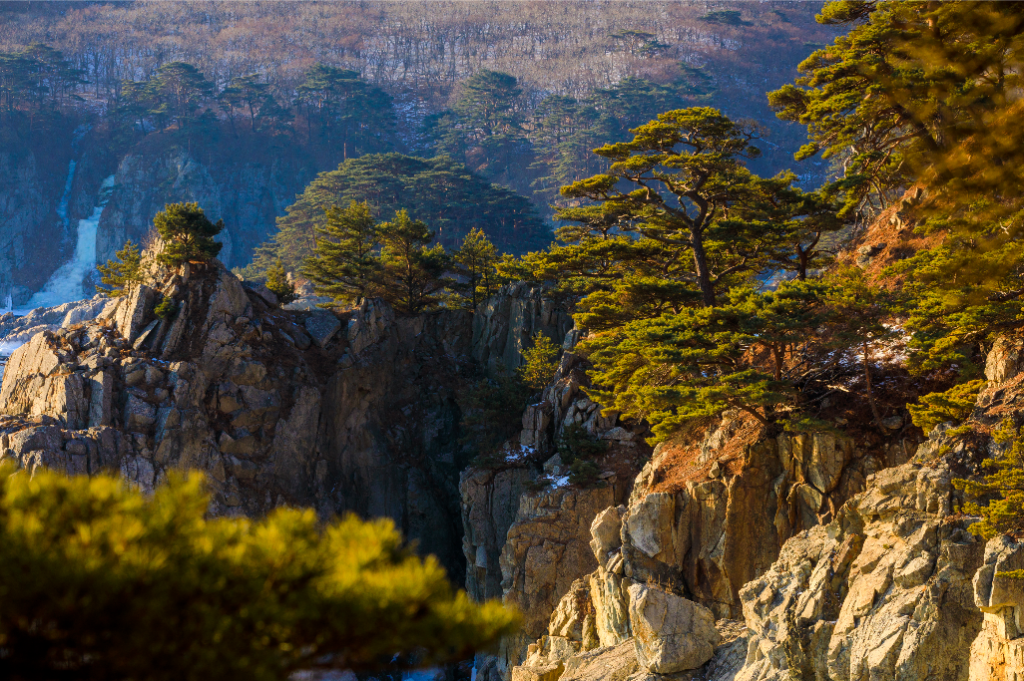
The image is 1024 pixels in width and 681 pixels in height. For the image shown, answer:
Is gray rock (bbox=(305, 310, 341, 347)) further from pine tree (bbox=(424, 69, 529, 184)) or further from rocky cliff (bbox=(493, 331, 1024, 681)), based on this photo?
pine tree (bbox=(424, 69, 529, 184))

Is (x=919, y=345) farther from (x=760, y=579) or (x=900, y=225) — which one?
(x=900, y=225)

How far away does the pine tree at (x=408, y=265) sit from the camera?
3078 cm

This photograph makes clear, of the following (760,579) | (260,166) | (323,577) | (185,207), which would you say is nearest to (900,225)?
(760,579)

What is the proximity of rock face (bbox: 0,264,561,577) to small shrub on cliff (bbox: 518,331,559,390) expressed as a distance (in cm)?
429

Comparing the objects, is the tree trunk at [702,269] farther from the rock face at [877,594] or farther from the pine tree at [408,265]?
the pine tree at [408,265]

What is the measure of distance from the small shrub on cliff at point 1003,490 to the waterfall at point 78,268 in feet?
236

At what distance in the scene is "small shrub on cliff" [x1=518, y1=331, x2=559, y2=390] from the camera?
25250 millimetres

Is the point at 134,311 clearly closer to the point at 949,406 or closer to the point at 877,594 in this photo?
the point at 877,594

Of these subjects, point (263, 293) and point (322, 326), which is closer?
point (263, 293)

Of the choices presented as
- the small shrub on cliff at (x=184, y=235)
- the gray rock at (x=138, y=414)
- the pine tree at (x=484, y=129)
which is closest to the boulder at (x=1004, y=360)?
the gray rock at (x=138, y=414)

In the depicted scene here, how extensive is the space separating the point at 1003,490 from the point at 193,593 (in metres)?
Result: 10.5

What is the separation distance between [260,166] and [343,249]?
154 ft

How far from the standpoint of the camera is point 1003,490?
998 centimetres

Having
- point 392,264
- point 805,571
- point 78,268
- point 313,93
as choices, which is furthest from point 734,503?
point 313,93
